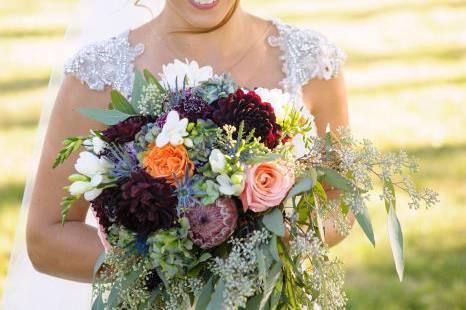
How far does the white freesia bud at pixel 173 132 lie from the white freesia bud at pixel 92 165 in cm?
14

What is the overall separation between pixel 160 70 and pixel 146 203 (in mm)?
1121

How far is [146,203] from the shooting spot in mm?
2232

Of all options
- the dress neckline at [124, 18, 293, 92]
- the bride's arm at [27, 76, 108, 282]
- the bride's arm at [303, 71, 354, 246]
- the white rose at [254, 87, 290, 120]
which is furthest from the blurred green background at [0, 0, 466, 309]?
the white rose at [254, 87, 290, 120]

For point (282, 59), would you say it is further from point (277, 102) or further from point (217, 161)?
point (217, 161)

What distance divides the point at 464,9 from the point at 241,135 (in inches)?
440

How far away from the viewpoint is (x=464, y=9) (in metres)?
12.9

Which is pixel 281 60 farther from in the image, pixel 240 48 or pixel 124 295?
pixel 124 295

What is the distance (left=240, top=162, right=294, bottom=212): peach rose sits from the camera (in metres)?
2.32

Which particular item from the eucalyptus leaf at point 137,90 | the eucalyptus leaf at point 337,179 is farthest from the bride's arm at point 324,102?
the eucalyptus leaf at point 337,179

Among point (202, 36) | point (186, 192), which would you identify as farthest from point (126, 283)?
point (202, 36)

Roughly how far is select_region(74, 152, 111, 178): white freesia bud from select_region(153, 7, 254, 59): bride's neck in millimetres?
956

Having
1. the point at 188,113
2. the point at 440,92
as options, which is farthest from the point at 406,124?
the point at 188,113

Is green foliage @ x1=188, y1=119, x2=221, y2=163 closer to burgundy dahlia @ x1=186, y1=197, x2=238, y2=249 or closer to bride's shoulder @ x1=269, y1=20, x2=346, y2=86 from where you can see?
burgundy dahlia @ x1=186, y1=197, x2=238, y2=249

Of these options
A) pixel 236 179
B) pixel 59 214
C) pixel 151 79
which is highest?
pixel 151 79
